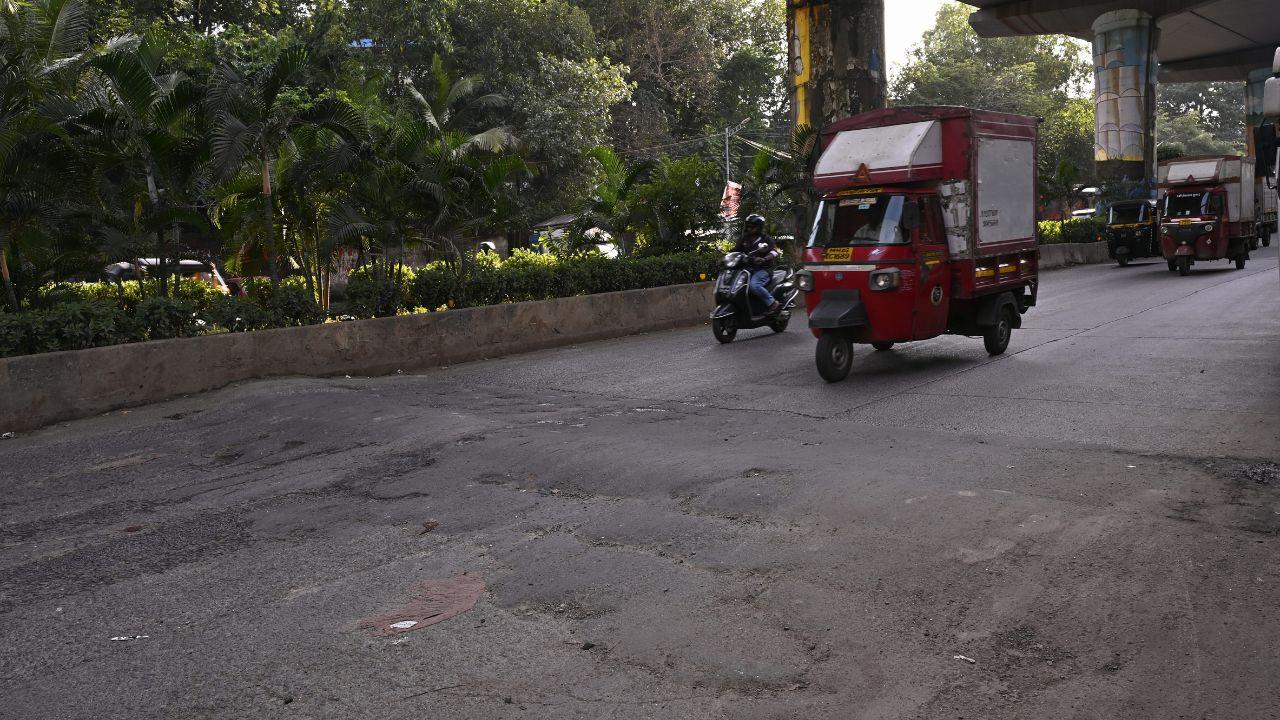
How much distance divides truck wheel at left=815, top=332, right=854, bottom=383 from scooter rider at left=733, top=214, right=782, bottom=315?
12.7 feet

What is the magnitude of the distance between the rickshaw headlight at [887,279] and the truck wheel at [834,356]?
2.08 ft

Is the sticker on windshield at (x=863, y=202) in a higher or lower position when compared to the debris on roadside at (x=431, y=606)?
higher

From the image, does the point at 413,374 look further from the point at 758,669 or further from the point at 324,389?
the point at 758,669

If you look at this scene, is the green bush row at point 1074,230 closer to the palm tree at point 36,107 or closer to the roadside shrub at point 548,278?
the roadside shrub at point 548,278

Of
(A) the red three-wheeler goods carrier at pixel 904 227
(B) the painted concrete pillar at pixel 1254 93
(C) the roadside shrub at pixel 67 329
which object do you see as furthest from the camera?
(B) the painted concrete pillar at pixel 1254 93

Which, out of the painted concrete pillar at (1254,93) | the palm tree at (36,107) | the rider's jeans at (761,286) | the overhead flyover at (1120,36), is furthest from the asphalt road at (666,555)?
the painted concrete pillar at (1254,93)

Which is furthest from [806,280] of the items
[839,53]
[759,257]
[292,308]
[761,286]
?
[839,53]

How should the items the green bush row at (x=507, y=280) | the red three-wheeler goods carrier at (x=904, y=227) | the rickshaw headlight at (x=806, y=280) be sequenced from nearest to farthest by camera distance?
the red three-wheeler goods carrier at (x=904, y=227) → the rickshaw headlight at (x=806, y=280) → the green bush row at (x=507, y=280)

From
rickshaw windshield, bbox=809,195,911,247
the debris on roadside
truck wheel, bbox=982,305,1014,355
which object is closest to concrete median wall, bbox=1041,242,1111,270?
truck wheel, bbox=982,305,1014,355

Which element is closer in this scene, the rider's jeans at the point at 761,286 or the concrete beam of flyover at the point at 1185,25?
the rider's jeans at the point at 761,286

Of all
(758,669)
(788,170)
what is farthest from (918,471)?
(788,170)

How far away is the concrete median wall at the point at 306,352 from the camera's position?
9516 millimetres

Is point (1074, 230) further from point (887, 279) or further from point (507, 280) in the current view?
point (887, 279)

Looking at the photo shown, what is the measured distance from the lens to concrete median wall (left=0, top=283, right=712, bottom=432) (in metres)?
9.52
